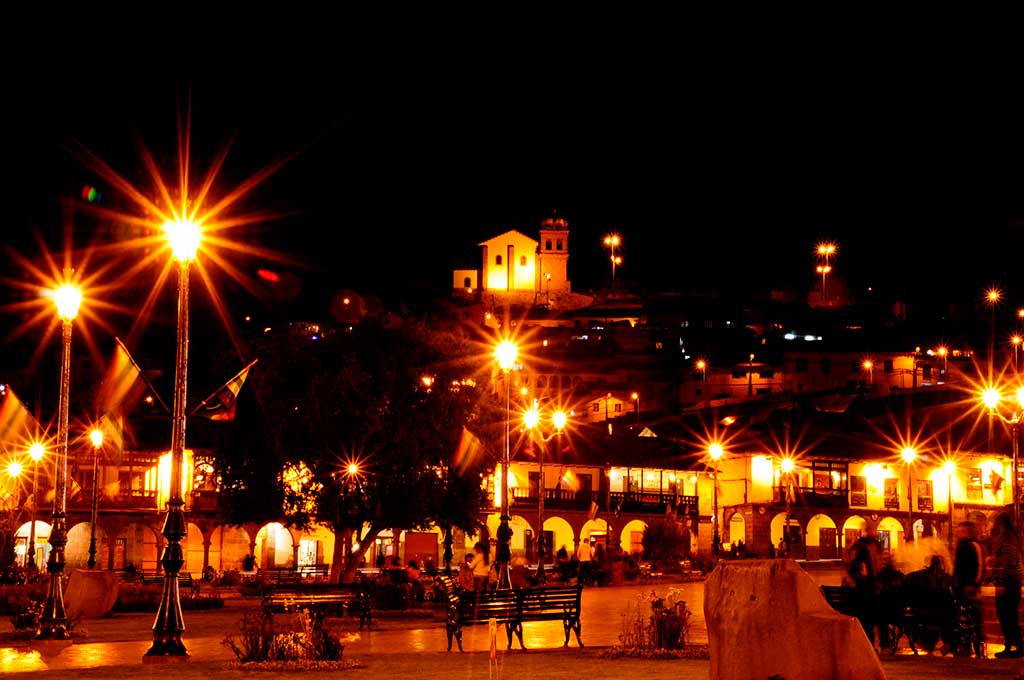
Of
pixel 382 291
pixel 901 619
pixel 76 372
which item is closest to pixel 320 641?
pixel 901 619

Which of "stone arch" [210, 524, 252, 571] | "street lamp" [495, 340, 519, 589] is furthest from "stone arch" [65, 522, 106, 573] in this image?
"street lamp" [495, 340, 519, 589]

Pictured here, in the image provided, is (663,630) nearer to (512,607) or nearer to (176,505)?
(512,607)

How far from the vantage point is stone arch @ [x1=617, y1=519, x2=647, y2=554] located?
68.0m

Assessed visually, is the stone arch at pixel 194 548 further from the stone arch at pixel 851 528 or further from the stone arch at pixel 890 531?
the stone arch at pixel 890 531

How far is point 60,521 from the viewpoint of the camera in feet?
70.0

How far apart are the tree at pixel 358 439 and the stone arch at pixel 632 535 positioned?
27.9 m

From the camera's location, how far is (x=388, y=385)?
132ft

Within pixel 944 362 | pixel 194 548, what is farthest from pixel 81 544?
pixel 944 362

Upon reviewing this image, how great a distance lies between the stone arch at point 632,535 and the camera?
68.0 m

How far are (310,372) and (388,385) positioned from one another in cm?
241

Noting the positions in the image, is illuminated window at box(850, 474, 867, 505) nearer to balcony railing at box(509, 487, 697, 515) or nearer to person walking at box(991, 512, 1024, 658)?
balcony railing at box(509, 487, 697, 515)

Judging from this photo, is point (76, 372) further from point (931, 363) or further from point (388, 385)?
point (931, 363)

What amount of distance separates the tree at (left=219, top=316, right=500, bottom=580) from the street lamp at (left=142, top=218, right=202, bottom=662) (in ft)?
68.6

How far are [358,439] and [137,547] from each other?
24723 millimetres
